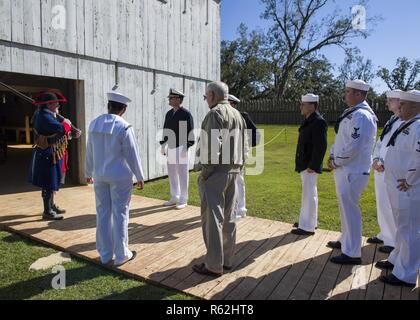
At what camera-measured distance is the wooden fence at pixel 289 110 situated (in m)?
24.0

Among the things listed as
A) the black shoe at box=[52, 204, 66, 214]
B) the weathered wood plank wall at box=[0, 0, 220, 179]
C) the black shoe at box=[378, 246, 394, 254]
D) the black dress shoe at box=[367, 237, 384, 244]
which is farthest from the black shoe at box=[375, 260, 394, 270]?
the weathered wood plank wall at box=[0, 0, 220, 179]

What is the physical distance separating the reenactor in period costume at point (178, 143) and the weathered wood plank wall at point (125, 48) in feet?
7.22

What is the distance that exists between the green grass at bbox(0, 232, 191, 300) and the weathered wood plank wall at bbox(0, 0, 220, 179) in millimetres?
3673

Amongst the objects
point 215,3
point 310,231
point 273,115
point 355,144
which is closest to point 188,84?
point 215,3

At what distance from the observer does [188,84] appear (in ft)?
36.3

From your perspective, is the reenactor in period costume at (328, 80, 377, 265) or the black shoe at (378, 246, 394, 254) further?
the black shoe at (378, 246, 394, 254)

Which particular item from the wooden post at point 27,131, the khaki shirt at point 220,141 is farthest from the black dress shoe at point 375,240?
the wooden post at point 27,131

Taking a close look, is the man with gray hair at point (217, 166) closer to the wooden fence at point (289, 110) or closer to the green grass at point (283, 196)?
the green grass at point (283, 196)

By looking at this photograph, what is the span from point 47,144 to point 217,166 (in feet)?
9.97

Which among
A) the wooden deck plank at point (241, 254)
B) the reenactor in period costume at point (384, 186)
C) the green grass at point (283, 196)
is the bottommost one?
the wooden deck plank at point (241, 254)

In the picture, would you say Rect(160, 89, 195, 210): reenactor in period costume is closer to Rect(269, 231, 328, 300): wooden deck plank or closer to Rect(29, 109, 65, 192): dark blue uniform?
Rect(29, 109, 65, 192): dark blue uniform

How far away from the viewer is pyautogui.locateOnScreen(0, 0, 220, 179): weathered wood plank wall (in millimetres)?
6711

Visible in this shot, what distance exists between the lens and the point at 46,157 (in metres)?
5.67

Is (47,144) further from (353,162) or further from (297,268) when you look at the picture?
(353,162)
